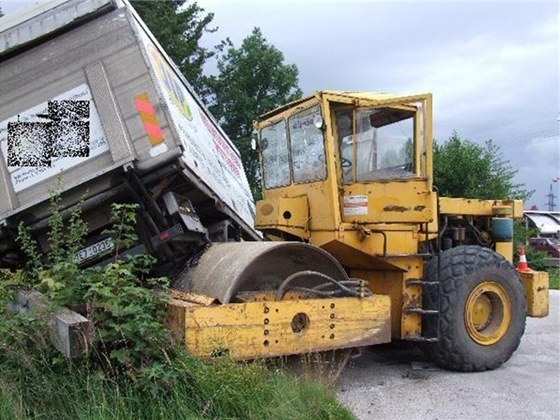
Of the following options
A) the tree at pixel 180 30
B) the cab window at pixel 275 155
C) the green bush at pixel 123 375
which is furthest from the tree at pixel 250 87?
the green bush at pixel 123 375

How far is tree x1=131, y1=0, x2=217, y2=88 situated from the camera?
2075 cm

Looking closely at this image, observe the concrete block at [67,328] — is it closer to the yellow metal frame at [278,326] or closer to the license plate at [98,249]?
the yellow metal frame at [278,326]

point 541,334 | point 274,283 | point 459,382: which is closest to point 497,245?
point 541,334

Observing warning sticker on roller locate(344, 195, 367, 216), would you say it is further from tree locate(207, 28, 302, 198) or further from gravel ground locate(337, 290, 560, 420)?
tree locate(207, 28, 302, 198)

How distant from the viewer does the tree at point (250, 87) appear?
23.2m

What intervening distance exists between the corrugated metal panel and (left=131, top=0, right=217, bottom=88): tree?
A: 49.5 feet

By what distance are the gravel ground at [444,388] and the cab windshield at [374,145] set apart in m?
1.84

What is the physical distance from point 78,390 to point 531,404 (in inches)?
136

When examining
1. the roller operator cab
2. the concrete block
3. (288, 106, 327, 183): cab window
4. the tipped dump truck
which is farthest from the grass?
(288, 106, 327, 183): cab window

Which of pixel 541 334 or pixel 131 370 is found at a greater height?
pixel 131 370

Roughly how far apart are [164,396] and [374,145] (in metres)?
3.23

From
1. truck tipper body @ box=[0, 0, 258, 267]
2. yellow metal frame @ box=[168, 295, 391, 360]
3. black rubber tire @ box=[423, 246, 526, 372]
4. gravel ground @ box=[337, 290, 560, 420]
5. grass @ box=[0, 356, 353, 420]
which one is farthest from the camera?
black rubber tire @ box=[423, 246, 526, 372]

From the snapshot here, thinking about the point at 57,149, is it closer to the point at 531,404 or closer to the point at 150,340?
the point at 150,340

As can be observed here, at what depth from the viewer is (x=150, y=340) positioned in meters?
4.01
